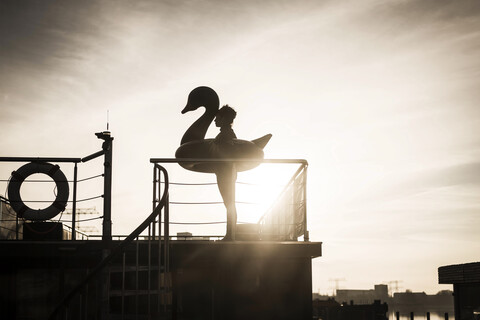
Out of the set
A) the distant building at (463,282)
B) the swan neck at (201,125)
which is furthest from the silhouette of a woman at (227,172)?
the distant building at (463,282)

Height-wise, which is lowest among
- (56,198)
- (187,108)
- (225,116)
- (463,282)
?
(463,282)

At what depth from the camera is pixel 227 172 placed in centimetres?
870

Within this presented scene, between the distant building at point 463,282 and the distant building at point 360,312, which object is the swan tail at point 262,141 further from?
the distant building at point 360,312

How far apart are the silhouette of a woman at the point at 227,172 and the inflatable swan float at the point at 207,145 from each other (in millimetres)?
93

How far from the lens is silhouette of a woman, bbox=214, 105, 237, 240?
8477 mm

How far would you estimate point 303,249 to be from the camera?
8.16m

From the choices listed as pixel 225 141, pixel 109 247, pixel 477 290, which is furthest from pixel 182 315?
pixel 477 290

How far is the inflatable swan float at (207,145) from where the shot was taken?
8.83m

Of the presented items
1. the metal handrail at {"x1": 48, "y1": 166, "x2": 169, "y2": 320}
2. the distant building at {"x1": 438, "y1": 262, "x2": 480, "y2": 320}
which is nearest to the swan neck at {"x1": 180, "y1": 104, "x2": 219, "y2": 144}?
the metal handrail at {"x1": 48, "y1": 166, "x2": 169, "y2": 320}

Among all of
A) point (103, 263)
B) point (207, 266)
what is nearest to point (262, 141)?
point (207, 266)

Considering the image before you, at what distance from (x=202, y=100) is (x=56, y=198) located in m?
2.97

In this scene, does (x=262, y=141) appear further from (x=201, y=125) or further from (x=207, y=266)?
(x=207, y=266)

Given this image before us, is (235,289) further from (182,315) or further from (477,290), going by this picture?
(477,290)

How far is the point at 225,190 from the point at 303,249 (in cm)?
153
